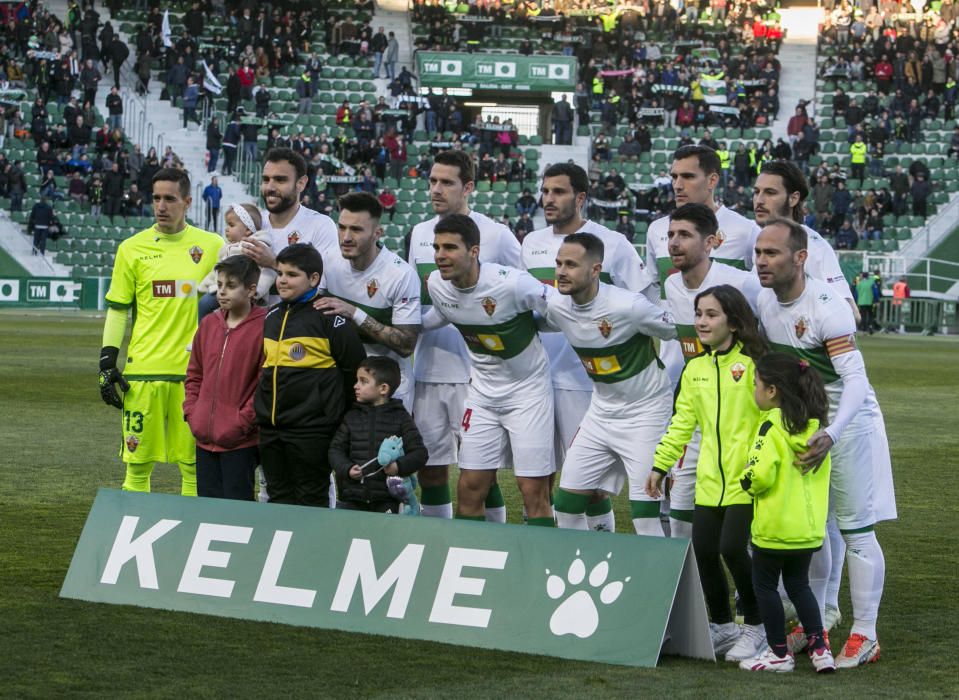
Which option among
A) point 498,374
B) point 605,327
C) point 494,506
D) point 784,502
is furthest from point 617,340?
point 494,506

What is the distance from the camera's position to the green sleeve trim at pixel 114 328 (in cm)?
777

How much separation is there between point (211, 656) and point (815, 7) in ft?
144

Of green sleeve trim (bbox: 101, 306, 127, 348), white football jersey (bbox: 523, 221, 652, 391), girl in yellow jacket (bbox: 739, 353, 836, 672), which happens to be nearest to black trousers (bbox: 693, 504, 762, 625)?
girl in yellow jacket (bbox: 739, 353, 836, 672)

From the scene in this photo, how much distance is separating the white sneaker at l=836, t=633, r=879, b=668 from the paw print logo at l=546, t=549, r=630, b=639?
94 centimetres

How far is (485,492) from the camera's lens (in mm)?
7270

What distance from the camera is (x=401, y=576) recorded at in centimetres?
591

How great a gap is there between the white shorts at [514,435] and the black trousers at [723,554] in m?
1.42

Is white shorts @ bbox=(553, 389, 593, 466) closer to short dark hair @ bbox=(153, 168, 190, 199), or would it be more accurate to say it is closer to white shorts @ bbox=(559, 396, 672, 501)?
white shorts @ bbox=(559, 396, 672, 501)

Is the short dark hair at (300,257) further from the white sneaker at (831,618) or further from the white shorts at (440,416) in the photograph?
the white sneaker at (831,618)

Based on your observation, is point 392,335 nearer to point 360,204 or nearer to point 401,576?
point 360,204

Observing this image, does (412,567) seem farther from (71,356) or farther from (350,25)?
(350,25)

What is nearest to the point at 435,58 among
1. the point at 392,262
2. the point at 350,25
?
the point at 350,25

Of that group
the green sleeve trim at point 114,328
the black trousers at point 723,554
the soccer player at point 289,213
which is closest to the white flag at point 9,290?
the green sleeve trim at point 114,328

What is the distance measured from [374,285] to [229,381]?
0.92 meters
